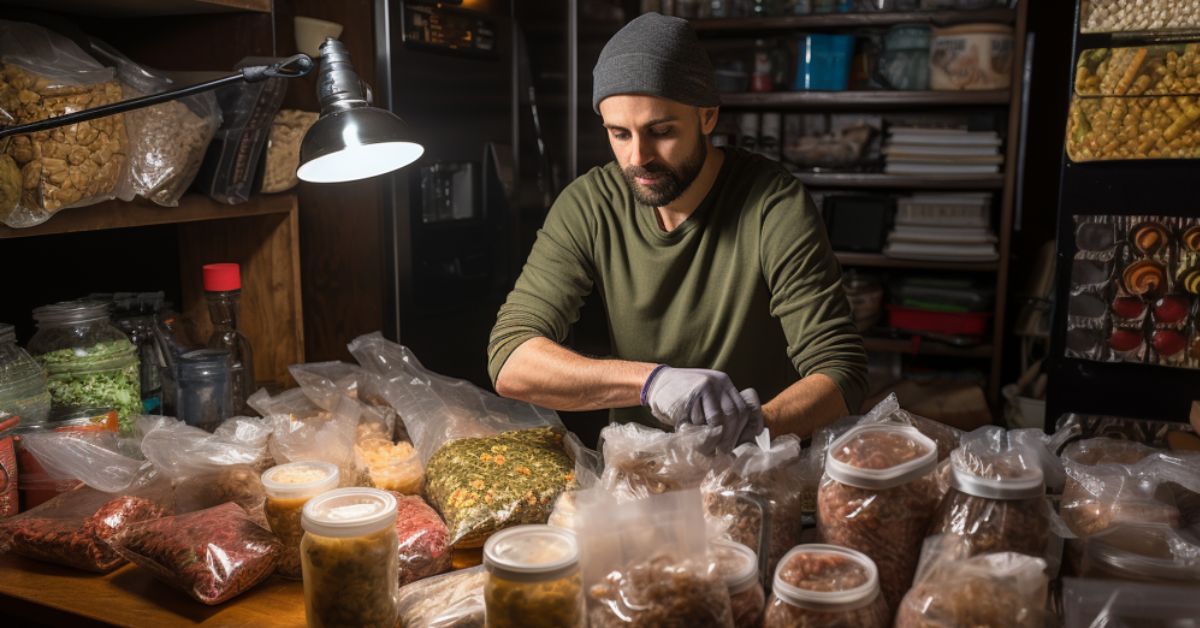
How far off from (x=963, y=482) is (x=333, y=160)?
3.41 feet

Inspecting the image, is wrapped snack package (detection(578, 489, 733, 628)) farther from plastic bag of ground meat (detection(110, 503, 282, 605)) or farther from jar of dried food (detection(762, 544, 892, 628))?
plastic bag of ground meat (detection(110, 503, 282, 605))

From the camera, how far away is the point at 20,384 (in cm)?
152

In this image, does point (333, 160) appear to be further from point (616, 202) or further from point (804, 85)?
point (804, 85)

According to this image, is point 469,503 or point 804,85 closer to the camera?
point 469,503

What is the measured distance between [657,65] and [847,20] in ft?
6.64

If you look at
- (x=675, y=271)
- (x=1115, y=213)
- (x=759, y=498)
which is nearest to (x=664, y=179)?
(x=675, y=271)

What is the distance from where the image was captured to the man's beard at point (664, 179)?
175 cm

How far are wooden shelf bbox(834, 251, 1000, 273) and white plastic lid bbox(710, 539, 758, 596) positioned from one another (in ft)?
8.92

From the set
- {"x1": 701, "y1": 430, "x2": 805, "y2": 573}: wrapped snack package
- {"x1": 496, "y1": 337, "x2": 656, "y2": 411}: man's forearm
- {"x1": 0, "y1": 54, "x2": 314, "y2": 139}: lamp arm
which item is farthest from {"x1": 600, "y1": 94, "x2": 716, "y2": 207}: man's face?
{"x1": 701, "y1": 430, "x2": 805, "y2": 573}: wrapped snack package

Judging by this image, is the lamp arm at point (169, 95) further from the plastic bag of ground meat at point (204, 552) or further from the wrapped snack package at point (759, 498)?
the wrapped snack package at point (759, 498)

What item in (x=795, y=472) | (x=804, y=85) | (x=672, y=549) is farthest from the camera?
(x=804, y=85)

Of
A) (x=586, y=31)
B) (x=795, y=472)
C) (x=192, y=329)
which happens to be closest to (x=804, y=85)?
(x=586, y=31)

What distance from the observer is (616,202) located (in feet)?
6.34

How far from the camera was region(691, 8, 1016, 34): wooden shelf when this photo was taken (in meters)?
3.26
